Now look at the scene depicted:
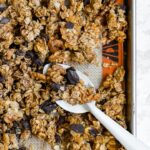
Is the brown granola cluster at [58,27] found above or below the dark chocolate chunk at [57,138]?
above

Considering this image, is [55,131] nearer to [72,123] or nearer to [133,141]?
[72,123]

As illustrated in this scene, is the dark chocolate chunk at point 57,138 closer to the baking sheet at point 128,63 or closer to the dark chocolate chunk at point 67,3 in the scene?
the baking sheet at point 128,63

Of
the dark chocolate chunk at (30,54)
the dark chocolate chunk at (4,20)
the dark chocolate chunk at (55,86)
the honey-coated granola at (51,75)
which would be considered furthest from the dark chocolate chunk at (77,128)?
the dark chocolate chunk at (4,20)

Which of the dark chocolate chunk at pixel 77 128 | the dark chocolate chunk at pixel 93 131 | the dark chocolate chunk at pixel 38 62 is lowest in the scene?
the dark chocolate chunk at pixel 93 131

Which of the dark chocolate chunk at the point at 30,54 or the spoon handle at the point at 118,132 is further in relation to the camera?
the dark chocolate chunk at the point at 30,54

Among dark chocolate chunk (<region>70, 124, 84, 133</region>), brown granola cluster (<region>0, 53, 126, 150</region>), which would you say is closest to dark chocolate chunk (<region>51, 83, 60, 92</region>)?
brown granola cluster (<region>0, 53, 126, 150</region>)
